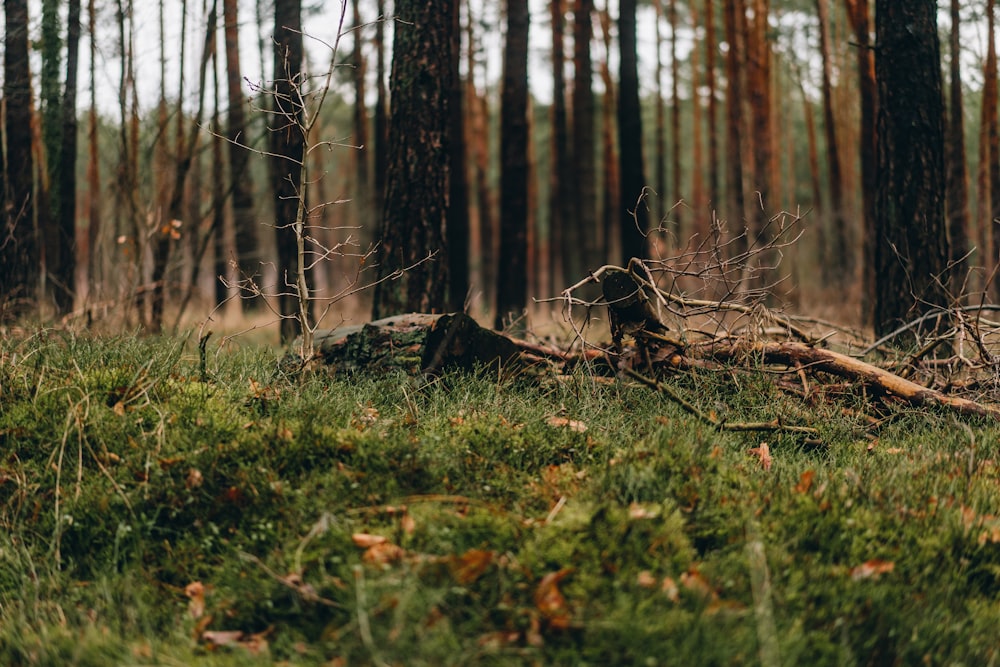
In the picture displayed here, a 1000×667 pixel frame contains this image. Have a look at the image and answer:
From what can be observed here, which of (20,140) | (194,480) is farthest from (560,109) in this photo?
(194,480)

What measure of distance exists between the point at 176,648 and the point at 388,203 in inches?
201

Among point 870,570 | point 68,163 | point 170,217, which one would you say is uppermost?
point 68,163

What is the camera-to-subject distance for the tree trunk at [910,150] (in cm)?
727

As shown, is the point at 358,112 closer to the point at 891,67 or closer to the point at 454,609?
the point at 891,67

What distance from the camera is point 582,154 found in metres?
16.4

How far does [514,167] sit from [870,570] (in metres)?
9.69

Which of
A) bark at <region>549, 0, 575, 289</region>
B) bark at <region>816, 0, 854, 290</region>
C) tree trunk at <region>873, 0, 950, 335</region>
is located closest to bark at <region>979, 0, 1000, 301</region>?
bark at <region>816, 0, 854, 290</region>

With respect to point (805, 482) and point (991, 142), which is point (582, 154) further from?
point (805, 482)

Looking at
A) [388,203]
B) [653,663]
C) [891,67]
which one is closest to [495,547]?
[653,663]

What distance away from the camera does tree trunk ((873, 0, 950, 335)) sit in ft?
23.8

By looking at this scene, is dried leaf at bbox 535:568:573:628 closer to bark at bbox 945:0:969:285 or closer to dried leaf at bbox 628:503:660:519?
dried leaf at bbox 628:503:660:519

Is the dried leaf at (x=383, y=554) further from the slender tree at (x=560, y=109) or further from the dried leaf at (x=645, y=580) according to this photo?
the slender tree at (x=560, y=109)

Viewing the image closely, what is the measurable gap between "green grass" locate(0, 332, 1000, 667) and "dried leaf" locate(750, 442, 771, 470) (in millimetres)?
79

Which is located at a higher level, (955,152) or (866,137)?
(866,137)
